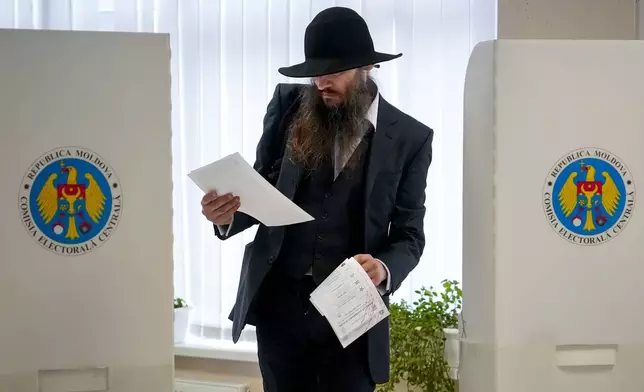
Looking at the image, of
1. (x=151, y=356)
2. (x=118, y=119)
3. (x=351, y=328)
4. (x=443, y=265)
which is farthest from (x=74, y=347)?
(x=443, y=265)

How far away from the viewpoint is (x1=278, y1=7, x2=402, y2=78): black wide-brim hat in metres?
1.67

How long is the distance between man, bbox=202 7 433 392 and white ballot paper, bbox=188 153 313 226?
9cm

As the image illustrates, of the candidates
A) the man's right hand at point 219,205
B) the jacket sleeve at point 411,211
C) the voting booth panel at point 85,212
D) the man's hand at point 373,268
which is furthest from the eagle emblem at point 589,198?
the voting booth panel at point 85,212

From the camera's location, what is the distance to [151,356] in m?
1.72

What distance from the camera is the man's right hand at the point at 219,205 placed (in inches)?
63.6

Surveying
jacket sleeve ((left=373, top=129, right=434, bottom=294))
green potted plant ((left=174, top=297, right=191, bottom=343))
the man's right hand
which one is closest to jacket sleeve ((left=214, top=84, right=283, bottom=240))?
the man's right hand

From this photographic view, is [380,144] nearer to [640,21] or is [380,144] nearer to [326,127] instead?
[326,127]

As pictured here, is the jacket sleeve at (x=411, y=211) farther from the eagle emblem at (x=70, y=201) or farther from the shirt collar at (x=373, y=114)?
the eagle emblem at (x=70, y=201)

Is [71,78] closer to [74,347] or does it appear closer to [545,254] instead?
[74,347]

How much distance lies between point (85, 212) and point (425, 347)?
3.93ft

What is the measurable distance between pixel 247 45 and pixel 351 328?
4.54ft

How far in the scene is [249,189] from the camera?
62.5 inches

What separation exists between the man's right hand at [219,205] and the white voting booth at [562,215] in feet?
2.00

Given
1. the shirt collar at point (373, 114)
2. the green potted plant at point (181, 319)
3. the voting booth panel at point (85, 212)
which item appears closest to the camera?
the voting booth panel at point (85, 212)
